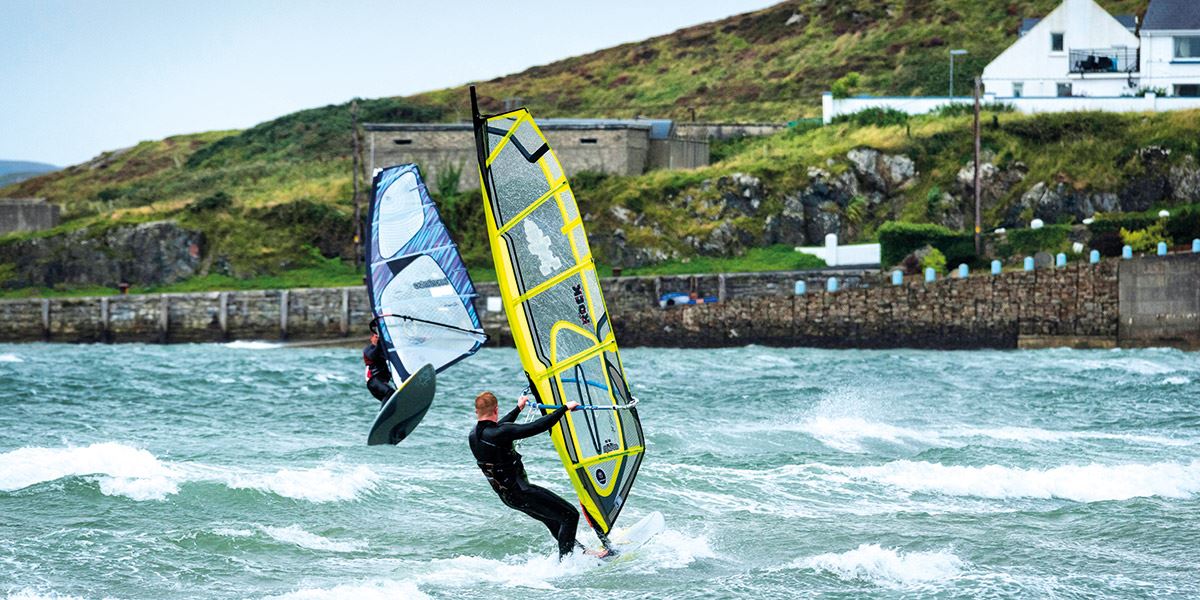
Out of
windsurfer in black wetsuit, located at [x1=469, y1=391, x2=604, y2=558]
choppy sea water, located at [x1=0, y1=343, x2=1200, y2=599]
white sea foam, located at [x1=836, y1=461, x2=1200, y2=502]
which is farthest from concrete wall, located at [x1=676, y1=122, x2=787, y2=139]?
windsurfer in black wetsuit, located at [x1=469, y1=391, x2=604, y2=558]

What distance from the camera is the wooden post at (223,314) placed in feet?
135

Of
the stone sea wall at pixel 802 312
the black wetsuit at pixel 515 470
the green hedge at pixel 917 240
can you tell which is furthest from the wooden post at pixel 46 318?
the black wetsuit at pixel 515 470

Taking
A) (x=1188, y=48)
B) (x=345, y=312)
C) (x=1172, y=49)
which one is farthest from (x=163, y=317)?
(x=1188, y=48)

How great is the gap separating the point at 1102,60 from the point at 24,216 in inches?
1505

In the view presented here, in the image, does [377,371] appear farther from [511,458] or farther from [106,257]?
[106,257]

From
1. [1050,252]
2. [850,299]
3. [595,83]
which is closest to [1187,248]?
[1050,252]

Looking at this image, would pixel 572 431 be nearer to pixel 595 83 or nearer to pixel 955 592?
pixel 955 592

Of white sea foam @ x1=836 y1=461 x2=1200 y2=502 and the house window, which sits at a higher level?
the house window

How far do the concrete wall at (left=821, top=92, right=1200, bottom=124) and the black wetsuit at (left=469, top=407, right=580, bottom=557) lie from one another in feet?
140

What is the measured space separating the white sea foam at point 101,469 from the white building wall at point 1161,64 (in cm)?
4483

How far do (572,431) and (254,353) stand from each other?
84.0 feet

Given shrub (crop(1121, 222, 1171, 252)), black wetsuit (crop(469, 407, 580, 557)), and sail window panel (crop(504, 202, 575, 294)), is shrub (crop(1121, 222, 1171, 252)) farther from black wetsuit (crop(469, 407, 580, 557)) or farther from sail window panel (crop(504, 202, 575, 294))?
black wetsuit (crop(469, 407, 580, 557))

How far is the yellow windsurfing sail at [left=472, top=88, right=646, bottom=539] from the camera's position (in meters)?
11.2

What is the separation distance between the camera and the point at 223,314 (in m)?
41.3
